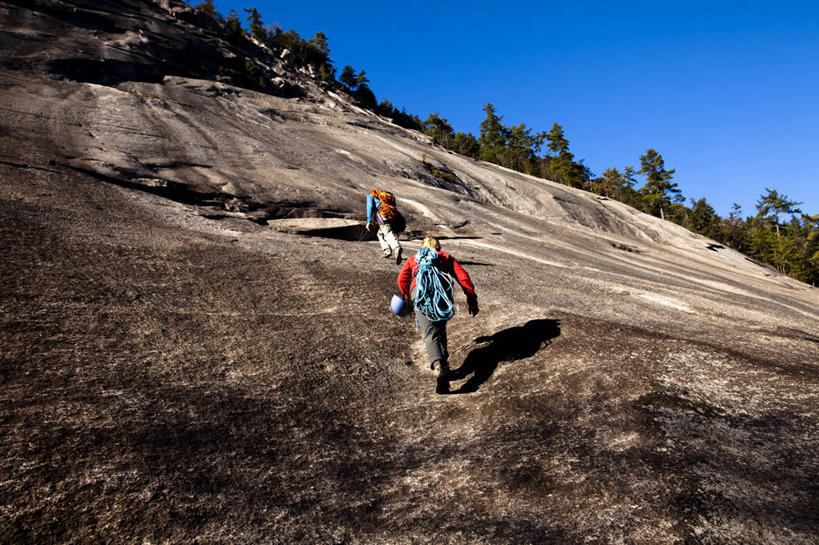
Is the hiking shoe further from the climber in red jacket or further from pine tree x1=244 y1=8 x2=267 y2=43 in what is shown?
pine tree x1=244 y1=8 x2=267 y2=43

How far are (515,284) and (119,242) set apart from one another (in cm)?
813

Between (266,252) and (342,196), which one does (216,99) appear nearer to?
(342,196)

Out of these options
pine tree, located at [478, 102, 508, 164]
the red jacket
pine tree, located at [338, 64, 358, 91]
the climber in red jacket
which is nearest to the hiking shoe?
the climber in red jacket

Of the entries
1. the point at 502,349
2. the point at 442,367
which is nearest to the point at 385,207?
the point at 502,349

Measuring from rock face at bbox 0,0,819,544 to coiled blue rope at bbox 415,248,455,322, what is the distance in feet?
2.99

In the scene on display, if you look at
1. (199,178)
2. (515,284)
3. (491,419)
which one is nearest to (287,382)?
(491,419)

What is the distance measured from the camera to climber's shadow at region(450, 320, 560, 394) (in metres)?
5.85

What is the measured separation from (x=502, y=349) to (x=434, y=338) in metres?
1.21

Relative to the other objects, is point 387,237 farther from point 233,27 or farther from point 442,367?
point 233,27

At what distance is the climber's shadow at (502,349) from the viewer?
5.85 meters

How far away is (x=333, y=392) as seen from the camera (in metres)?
5.21

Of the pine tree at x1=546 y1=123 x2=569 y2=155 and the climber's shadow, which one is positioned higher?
the pine tree at x1=546 y1=123 x2=569 y2=155

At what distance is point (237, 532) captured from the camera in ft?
9.44

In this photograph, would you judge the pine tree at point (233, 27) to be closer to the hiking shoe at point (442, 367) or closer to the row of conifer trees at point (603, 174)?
the row of conifer trees at point (603, 174)
